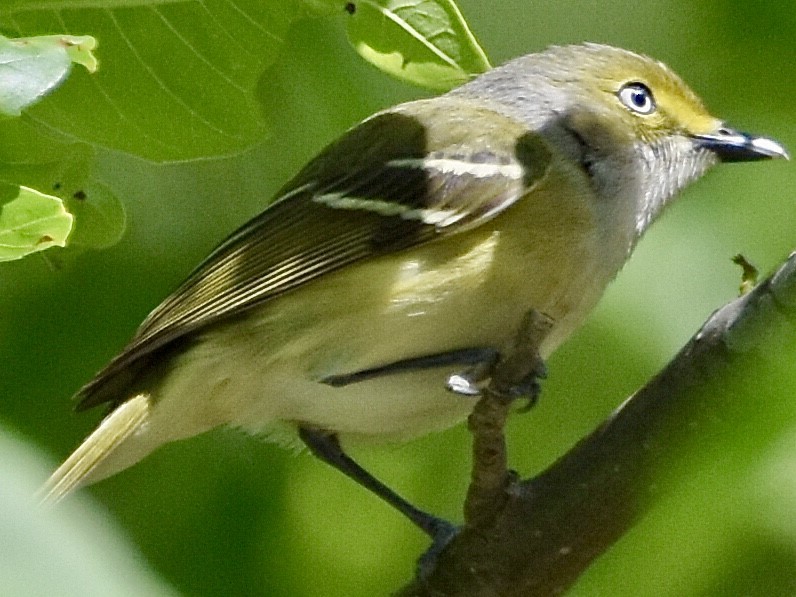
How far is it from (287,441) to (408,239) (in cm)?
70

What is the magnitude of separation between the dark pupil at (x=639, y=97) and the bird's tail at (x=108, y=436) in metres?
1.58

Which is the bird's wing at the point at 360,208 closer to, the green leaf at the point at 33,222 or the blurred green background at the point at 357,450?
the blurred green background at the point at 357,450

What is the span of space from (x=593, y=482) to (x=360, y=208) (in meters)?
1.01

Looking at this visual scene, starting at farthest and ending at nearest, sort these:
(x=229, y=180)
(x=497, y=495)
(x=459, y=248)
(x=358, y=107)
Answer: (x=229, y=180) → (x=358, y=107) → (x=459, y=248) → (x=497, y=495)

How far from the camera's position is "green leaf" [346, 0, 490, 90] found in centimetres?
209

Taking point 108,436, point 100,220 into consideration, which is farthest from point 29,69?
point 108,436

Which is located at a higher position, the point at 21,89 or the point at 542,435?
the point at 21,89

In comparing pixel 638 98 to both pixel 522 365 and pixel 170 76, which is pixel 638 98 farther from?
pixel 170 76

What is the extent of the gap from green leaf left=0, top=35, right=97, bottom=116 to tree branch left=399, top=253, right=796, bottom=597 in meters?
1.09

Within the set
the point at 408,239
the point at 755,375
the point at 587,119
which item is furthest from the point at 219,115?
the point at 587,119

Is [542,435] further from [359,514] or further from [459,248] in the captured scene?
[459,248]

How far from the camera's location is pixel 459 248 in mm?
2822

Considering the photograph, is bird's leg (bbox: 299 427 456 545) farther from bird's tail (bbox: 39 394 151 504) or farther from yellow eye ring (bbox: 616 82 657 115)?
yellow eye ring (bbox: 616 82 657 115)

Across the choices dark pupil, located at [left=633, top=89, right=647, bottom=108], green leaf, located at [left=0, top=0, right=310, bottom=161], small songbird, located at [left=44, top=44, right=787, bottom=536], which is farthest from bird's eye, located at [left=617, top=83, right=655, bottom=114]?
green leaf, located at [left=0, top=0, right=310, bottom=161]
